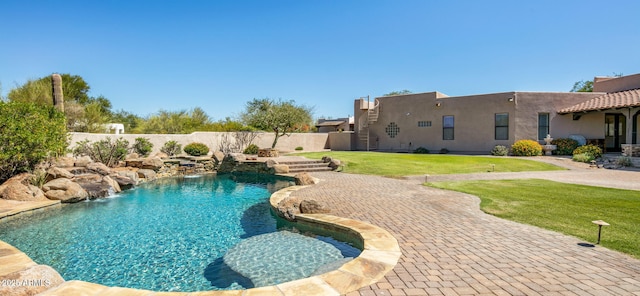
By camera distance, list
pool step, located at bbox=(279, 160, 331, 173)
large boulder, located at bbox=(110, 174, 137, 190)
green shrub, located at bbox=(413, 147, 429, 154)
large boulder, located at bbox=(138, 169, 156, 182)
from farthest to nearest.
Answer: green shrub, located at bbox=(413, 147, 429, 154)
pool step, located at bbox=(279, 160, 331, 173)
large boulder, located at bbox=(138, 169, 156, 182)
large boulder, located at bbox=(110, 174, 137, 190)

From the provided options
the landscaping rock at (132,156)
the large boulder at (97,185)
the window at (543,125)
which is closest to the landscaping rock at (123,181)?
the large boulder at (97,185)

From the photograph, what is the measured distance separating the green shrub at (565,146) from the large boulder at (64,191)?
2249 cm

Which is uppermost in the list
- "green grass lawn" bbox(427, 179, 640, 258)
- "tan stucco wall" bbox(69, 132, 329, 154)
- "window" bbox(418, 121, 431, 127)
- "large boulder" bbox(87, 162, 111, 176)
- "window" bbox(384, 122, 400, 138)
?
"window" bbox(418, 121, 431, 127)

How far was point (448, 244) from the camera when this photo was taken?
4039 millimetres

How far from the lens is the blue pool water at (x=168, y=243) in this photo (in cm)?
399

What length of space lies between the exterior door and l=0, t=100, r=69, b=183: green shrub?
88.0ft

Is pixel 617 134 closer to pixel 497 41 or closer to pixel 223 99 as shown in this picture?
pixel 497 41

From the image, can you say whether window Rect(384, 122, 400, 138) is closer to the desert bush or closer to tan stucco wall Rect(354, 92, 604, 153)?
tan stucco wall Rect(354, 92, 604, 153)

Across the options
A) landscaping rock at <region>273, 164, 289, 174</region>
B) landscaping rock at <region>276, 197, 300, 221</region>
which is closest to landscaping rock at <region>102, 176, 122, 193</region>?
landscaping rock at <region>273, 164, 289, 174</region>

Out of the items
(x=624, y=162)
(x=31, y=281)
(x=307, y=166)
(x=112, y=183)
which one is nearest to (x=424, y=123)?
(x=624, y=162)

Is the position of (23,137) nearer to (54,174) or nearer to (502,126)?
(54,174)

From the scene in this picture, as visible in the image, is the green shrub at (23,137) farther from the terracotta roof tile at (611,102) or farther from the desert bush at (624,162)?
the terracotta roof tile at (611,102)

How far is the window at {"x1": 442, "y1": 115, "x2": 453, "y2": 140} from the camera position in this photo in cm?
2083

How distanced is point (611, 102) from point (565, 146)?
3044 millimetres
